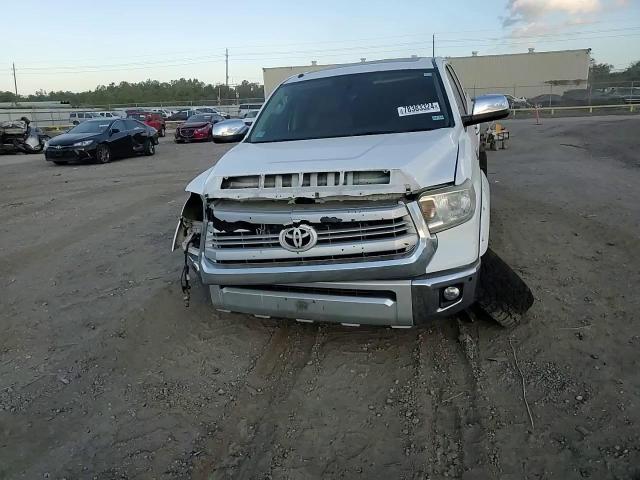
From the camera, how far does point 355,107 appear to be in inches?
185

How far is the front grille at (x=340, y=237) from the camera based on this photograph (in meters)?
3.18

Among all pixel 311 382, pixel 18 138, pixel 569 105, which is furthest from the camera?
pixel 569 105

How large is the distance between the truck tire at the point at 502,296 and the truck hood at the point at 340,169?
0.81m

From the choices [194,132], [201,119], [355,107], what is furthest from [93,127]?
[355,107]

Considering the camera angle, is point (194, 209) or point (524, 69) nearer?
point (194, 209)

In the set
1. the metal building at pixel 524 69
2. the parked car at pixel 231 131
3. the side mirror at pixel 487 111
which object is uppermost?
the metal building at pixel 524 69

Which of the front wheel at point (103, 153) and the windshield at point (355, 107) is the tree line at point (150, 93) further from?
the windshield at point (355, 107)

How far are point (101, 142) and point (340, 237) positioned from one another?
50.3 ft

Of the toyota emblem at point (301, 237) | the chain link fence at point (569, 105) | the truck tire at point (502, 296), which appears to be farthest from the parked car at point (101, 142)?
the chain link fence at point (569, 105)

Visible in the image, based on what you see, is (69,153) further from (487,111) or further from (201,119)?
(487,111)

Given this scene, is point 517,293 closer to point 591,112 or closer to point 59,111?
point 591,112

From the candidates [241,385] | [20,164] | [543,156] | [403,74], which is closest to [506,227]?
[403,74]

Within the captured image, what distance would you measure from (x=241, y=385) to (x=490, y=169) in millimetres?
9459

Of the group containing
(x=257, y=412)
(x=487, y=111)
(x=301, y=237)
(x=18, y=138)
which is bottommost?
(x=257, y=412)
